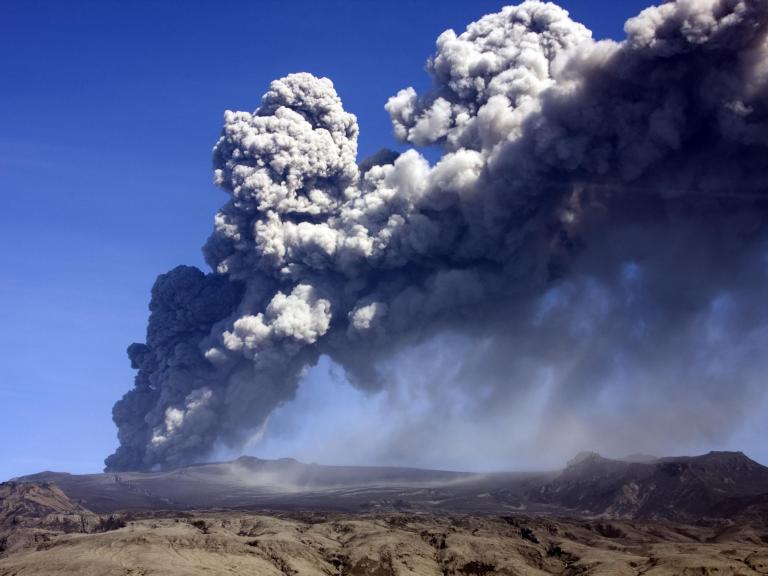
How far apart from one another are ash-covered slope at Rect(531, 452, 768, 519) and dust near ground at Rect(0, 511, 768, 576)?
17.2 ft

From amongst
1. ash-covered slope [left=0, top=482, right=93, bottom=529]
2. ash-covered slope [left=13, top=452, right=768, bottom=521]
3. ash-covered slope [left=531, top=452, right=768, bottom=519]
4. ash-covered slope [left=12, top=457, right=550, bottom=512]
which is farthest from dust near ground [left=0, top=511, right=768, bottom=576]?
ash-covered slope [left=12, top=457, right=550, bottom=512]

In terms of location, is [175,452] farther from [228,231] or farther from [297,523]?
[297,523]

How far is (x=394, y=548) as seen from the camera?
187 feet

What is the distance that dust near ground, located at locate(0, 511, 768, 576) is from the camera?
168ft

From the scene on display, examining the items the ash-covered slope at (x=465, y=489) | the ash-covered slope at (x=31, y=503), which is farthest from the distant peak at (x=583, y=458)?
the ash-covered slope at (x=31, y=503)

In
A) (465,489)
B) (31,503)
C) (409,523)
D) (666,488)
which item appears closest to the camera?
(409,523)

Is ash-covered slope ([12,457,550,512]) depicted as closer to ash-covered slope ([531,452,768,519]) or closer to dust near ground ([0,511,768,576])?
ash-covered slope ([531,452,768,519])

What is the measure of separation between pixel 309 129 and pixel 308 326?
16423 mm

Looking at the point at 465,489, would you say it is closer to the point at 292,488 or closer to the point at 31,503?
the point at 292,488

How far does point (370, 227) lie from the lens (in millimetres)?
80688

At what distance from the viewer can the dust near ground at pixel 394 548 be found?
51062mm

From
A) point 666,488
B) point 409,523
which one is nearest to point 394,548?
point 409,523

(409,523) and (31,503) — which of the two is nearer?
(409,523)

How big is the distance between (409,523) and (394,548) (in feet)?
25.3
